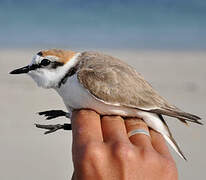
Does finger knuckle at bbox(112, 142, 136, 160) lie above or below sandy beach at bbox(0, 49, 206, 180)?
above

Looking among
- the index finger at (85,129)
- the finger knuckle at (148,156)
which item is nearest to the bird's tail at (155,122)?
the index finger at (85,129)

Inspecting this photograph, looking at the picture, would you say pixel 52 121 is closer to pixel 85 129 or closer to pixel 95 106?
pixel 95 106

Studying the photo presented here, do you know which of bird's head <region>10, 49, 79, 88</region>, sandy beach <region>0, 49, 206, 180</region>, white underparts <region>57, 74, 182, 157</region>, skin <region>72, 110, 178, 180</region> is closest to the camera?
skin <region>72, 110, 178, 180</region>

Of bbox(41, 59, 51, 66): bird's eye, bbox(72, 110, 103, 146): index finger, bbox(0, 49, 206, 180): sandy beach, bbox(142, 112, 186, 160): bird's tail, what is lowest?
bbox(0, 49, 206, 180): sandy beach

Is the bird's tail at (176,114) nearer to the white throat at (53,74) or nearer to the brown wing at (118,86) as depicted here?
the brown wing at (118,86)

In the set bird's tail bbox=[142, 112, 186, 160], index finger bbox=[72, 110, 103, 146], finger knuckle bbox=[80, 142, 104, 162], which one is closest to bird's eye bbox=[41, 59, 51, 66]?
index finger bbox=[72, 110, 103, 146]

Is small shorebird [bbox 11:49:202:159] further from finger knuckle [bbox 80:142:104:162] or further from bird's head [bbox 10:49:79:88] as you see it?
finger knuckle [bbox 80:142:104:162]

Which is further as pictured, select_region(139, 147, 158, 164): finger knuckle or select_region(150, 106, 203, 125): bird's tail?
select_region(150, 106, 203, 125): bird's tail
